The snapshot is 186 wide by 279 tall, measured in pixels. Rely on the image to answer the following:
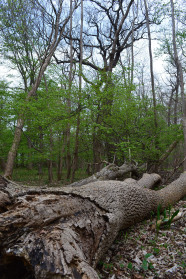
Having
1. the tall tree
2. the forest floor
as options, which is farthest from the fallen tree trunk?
the tall tree

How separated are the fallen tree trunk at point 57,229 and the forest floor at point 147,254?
241mm

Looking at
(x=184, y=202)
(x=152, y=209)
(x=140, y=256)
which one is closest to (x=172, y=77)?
(x=184, y=202)

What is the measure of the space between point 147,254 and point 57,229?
1.34 meters

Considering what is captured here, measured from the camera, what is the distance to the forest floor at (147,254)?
208cm

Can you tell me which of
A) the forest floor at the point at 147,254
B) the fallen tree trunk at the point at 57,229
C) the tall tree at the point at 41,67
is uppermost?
the tall tree at the point at 41,67

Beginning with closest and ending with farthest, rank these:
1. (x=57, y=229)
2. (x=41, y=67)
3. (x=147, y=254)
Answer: (x=57, y=229) → (x=147, y=254) → (x=41, y=67)

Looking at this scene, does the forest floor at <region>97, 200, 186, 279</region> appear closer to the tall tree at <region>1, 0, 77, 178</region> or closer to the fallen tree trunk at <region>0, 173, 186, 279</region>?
the fallen tree trunk at <region>0, 173, 186, 279</region>

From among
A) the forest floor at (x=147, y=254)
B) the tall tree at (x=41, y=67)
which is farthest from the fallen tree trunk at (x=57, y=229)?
the tall tree at (x=41, y=67)

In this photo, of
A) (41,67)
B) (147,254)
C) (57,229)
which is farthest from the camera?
(41,67)

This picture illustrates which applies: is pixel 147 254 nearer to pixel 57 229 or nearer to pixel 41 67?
pixel 57 229

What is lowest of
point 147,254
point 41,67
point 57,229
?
point 147,254

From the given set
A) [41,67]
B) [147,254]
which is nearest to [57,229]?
[147,254]

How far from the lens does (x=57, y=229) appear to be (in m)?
1.80

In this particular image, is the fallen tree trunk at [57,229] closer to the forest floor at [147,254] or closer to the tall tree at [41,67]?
the forest floor at [147,254]
